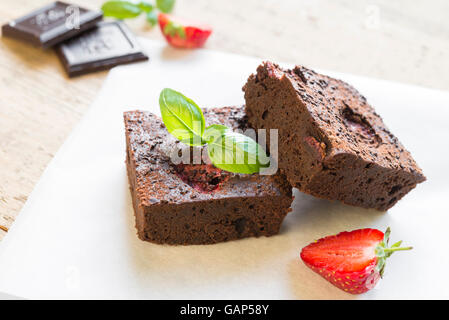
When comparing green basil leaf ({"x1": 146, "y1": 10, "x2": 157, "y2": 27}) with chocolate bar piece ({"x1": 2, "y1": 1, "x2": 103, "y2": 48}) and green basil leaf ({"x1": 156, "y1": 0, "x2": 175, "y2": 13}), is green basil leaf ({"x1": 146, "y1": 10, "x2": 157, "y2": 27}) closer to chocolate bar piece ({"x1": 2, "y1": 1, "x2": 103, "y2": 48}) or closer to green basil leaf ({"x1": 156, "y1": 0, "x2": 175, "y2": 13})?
green basil leaf ({"x1": 156, "y1": 0, "x2": 175, "y2": 13})

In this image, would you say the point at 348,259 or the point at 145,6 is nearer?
the point at 348,259

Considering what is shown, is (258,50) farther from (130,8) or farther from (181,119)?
(181,119)

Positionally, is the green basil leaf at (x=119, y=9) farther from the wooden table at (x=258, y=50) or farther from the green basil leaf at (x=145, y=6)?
the wooden table at (x=258, y=50)

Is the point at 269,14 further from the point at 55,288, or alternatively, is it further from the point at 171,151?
the point at 55,288

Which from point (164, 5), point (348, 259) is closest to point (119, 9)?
point (164, 5)

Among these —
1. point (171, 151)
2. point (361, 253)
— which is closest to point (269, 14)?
point (171, 151)

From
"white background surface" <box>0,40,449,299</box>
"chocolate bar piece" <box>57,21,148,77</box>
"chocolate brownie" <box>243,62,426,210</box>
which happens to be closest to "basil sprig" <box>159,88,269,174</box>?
"chocolate brownie" <box>243,62,426,210</box>

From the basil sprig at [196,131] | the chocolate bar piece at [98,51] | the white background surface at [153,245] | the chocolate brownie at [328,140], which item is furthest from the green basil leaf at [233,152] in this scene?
the chocolate bar piece at [98,51]
